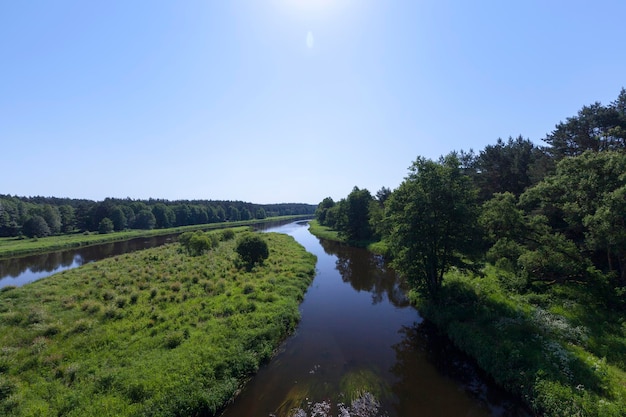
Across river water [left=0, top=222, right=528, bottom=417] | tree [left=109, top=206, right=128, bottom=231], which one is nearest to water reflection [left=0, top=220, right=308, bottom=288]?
tree [left=109, top=206, right=128, bottom=231]

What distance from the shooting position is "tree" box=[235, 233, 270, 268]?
118 feet

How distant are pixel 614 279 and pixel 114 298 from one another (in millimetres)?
38958

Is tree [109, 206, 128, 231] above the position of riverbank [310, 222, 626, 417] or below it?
above

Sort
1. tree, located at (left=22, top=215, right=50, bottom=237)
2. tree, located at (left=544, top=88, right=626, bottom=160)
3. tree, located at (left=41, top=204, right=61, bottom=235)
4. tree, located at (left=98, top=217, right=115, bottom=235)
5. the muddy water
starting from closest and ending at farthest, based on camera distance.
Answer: the muddy water → tree, located at (left=544, top=88, right=626, bottom=160) → tree, located at (left=22, top=215, right=50, bottom=237) → tree, located at (left=41, top=204, right=61, bottom=235) → tree, located at (left=98, top=217, right=115, bottom=235)

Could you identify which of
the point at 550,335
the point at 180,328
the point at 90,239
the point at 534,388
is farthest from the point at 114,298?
the point at 90,239

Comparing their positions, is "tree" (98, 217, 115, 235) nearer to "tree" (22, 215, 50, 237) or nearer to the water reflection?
"tree" (22, 215, 50, 237)

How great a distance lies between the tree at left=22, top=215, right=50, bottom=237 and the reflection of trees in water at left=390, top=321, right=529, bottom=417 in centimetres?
10877

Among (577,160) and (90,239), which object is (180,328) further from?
(90,239)

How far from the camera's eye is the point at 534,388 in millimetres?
12250

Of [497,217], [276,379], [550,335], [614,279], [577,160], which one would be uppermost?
[577,160]

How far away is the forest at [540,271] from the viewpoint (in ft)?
41.9

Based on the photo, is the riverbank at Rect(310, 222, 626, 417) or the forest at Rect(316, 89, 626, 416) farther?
the forest at Rect(316, 89, 626, 416)

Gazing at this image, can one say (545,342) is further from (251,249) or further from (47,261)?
(47,261)

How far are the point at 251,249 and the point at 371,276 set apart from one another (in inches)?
636
